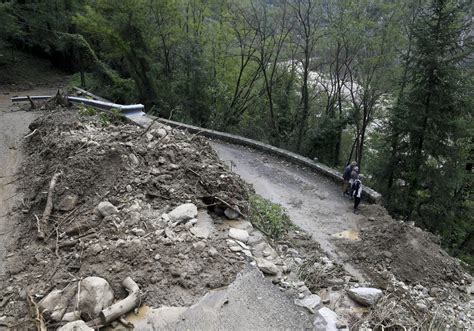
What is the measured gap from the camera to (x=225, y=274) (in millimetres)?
5953

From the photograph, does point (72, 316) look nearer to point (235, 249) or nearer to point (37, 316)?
point (37, 316)

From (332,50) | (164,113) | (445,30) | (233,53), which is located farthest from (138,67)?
(445,30)

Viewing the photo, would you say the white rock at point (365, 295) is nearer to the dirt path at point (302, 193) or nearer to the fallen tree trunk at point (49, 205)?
the dirt path at point (302, 193)

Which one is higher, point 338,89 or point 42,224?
point 338,89

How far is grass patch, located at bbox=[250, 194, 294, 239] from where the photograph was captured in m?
8.34

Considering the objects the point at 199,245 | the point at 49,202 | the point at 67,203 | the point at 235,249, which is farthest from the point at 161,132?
the point at 235,249

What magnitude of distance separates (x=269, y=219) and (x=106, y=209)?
3677 mm

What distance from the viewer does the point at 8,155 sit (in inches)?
427

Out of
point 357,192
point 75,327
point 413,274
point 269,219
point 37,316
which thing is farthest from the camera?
point 357,192

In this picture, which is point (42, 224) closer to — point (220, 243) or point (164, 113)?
point (220, 243)

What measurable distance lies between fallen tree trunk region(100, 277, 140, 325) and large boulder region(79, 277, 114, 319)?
148mm

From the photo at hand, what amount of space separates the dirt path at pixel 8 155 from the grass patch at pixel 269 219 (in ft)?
15.5

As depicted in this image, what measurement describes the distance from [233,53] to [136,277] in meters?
18.8

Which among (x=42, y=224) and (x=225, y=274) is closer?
(x=225, y=274)
